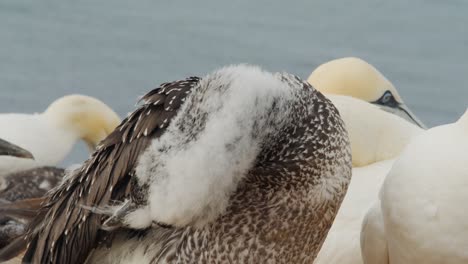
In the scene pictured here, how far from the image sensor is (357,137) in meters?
3.08

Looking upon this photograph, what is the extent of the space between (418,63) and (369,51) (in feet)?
0.77

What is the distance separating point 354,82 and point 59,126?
1416 mm

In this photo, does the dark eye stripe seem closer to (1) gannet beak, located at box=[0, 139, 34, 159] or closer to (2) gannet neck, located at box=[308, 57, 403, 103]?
(2) gannet neck, located at box=[308, 57, 403, 103]

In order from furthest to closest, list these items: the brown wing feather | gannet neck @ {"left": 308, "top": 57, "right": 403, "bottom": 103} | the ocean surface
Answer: the ocean surface → gannet neck @ {"left": 308, "top": 57, "right": 403, "bottom": 103} → the brown wing feather

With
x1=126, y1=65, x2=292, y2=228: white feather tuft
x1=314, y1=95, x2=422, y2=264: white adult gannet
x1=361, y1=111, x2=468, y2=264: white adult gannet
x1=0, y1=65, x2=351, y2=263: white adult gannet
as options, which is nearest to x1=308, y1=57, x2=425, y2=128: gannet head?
x1=314, y1=95, x2=422, y2=264: white adult gannet

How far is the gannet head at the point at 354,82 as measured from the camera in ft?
11.4

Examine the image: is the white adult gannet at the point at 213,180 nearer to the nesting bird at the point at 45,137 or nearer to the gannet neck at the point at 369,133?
the gannet neck at the point at 369,133

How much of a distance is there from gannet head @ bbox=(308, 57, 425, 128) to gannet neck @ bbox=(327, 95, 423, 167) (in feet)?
1.18

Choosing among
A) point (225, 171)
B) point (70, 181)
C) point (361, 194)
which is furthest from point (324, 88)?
point (225, 171)

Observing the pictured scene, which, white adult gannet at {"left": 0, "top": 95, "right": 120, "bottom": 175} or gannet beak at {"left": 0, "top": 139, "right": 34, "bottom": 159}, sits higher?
gannet beak at {"left": 0, "top": 139, "right": 34, "bottom": 159}

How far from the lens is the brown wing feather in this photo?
2.25m

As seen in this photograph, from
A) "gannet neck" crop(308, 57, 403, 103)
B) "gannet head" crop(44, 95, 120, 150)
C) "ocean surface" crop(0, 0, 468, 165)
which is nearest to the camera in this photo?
"gannet neck" crop(308, 57, 403, 103)

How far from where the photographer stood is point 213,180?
2.02 m

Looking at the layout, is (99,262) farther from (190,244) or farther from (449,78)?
(449,78)
